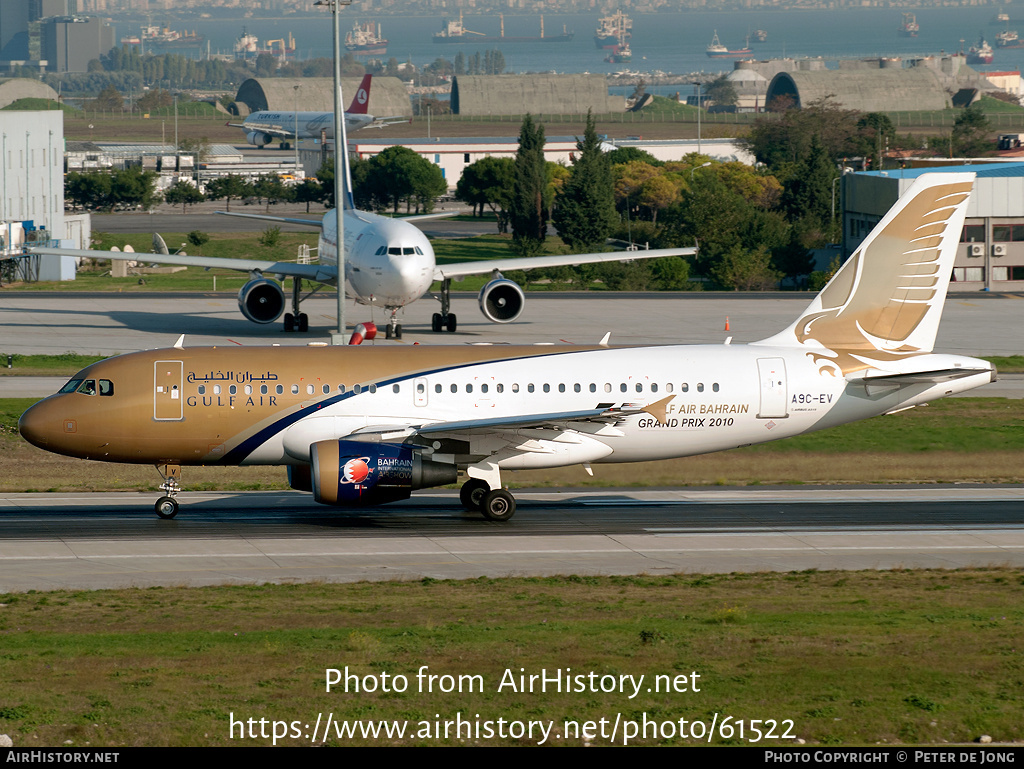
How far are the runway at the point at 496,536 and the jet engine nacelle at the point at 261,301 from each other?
31817 mm

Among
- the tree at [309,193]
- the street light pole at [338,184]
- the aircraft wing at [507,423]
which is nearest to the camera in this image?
the aircraft wing at [507,423]

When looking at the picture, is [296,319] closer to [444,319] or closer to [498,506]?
[444,319]

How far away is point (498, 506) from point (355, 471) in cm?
405

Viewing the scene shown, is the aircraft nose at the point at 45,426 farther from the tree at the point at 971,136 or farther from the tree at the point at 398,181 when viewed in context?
the tree at the point at 971,136

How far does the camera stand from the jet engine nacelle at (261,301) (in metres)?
69.2

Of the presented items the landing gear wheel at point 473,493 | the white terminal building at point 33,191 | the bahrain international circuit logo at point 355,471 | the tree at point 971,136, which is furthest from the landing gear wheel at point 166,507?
the tree at point 971,136

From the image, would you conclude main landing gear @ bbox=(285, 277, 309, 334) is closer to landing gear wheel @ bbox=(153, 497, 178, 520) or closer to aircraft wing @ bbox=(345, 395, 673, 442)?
landing gear wheel @ bbox=(153, 497, 178, 520)

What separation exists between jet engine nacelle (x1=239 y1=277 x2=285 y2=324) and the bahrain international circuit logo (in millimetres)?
38408

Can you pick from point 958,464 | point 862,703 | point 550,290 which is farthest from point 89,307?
point 862,703

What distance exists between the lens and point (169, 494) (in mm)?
34469

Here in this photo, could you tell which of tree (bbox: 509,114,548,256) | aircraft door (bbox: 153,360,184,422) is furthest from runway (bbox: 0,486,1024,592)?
tree (bbox: 509,114,548,256)

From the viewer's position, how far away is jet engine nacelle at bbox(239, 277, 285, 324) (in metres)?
69.2

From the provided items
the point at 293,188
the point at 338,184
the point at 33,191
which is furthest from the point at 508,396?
the point at 293,188
